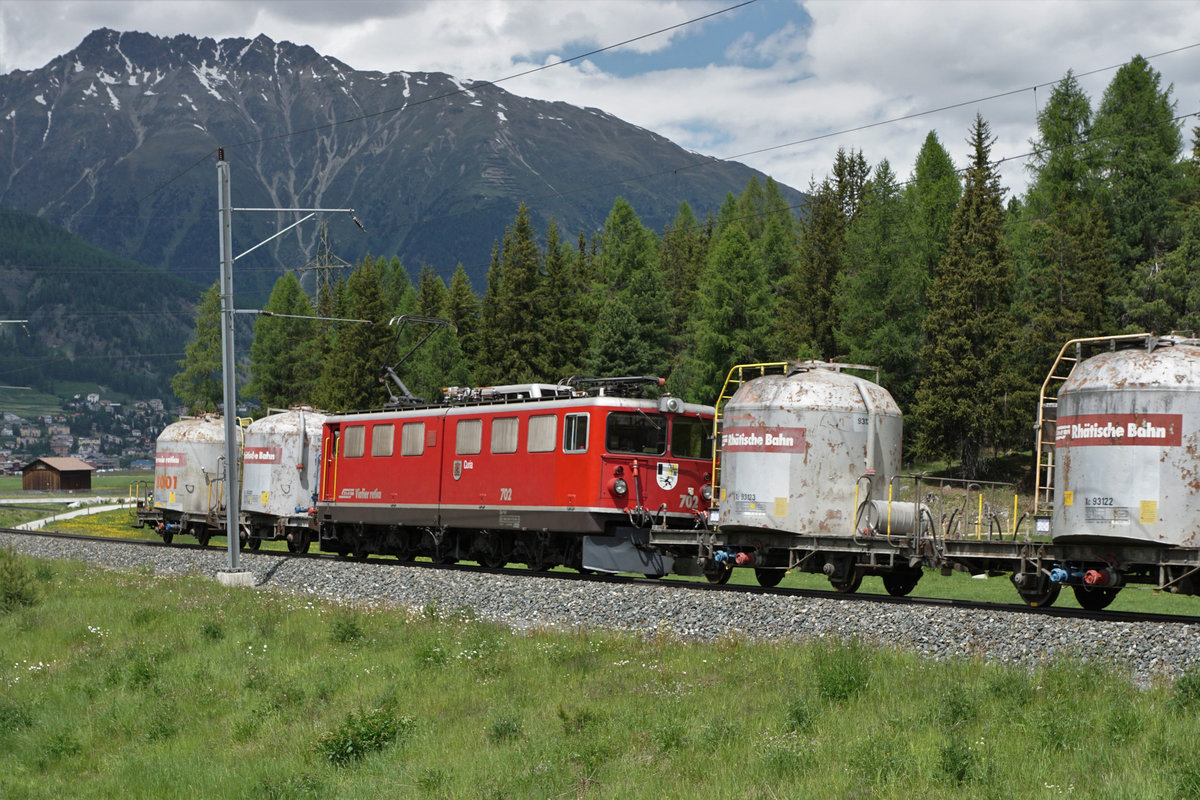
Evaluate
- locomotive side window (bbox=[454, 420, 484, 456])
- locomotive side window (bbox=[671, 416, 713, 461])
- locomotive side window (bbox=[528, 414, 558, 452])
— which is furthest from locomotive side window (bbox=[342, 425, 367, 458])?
locomotive side window (bbox=[671, 416, 713, 461])

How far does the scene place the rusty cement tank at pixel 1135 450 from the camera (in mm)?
16609

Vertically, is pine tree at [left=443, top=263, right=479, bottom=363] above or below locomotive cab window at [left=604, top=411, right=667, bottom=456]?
above

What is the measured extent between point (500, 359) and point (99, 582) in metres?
47.1

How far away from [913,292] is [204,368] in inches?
2265

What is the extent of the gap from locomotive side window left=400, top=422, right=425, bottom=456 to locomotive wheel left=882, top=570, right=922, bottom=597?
485 inches

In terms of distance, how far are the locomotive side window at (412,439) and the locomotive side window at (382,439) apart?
21.4 inches

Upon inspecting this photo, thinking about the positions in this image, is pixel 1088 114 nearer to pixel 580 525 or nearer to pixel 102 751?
pixel 580 525

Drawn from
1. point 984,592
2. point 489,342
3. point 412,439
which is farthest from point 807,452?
point 489,342

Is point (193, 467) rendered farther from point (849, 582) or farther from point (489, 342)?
point (489, 342)

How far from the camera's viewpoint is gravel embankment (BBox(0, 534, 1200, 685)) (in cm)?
1402

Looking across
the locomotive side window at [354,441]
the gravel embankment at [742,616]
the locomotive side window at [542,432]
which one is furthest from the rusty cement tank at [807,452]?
the locomotive side window at [354,441]

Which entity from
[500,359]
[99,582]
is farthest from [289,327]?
[99,582]

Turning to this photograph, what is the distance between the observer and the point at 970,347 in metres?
57.1

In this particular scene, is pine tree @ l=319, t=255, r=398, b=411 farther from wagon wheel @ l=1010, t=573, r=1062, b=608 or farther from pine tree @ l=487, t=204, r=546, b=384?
→ wagon wheel @ l=1010, t=573, r=1062, b=608
